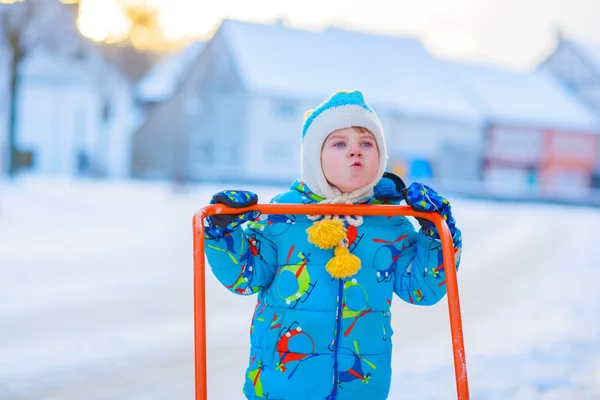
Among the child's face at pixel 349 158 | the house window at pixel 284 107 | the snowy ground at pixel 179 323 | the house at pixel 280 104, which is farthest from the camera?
the house window at pixel 284 107

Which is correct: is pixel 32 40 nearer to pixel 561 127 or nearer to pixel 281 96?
pixel 281 96

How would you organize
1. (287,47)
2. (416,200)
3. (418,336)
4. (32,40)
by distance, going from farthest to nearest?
(287,47) → (32,40) → (418,336) → (416,200)

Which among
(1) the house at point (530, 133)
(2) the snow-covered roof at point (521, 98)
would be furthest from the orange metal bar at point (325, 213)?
(2) the snow-covered roof at point (521, 98)

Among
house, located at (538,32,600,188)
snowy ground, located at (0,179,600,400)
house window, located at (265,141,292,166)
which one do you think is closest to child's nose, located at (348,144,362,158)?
snowy ground, located at (0,179,600,400)

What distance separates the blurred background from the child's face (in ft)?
4.27

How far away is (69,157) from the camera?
21438 mm

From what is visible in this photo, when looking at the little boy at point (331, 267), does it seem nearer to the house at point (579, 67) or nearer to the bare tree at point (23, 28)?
the bare tree at point (23, 28)

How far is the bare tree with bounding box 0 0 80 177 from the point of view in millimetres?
14492

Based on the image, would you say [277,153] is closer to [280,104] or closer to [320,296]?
[280,104]

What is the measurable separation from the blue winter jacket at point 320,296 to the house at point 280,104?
16762mm

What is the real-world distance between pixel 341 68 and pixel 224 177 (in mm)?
4590

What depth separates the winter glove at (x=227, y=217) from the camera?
1597 millimetres

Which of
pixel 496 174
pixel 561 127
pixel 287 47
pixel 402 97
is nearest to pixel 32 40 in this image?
pixel 287 47

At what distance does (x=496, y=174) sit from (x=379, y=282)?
69.9 feet
